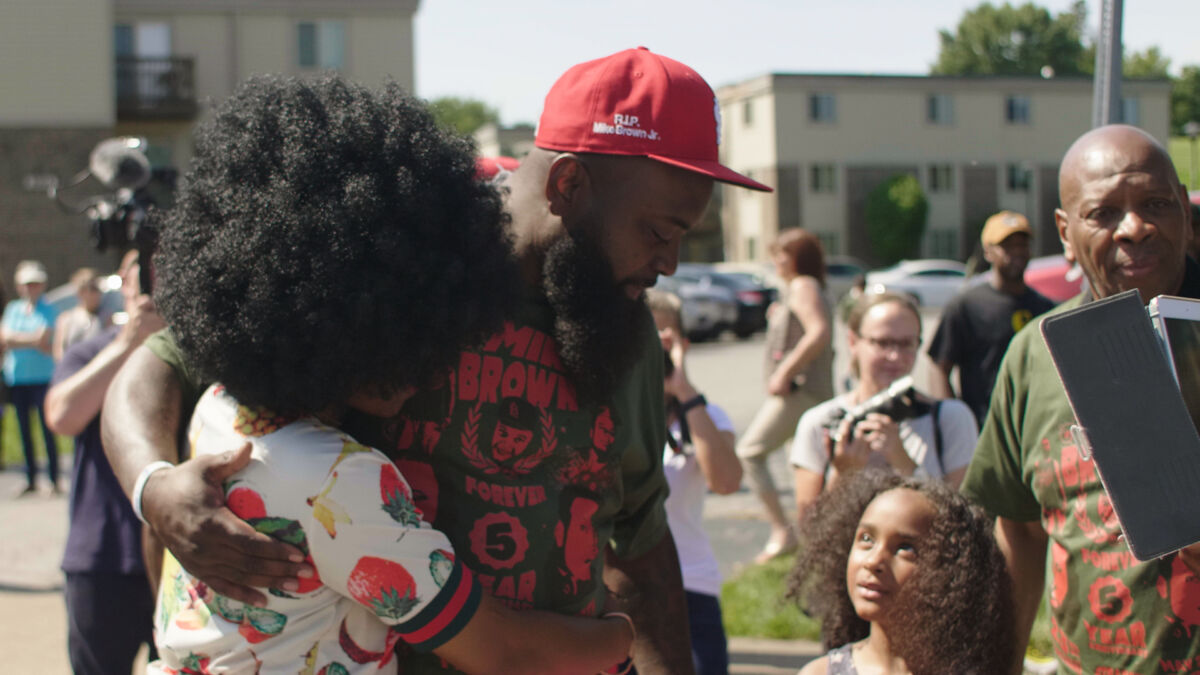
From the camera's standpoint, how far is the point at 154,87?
28.2 meters

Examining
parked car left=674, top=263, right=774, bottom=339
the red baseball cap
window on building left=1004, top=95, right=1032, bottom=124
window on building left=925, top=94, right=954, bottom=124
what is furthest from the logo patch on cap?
window on building left=925, top=94, right=954, bottom=124

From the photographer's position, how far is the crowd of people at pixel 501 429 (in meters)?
1.66

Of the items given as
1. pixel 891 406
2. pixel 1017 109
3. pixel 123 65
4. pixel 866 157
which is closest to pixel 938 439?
pixel 891 406

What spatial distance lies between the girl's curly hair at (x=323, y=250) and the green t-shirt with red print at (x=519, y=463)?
0.60 feet

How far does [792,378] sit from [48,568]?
4.89 meters

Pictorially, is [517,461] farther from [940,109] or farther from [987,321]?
[940,109]

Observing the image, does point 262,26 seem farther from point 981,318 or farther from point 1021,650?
point 1021,650

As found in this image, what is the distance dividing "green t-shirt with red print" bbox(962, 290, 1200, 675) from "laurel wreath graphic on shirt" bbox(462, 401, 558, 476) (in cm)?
104

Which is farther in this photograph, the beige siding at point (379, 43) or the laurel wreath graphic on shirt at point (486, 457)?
the beige siding at point (379, 43)

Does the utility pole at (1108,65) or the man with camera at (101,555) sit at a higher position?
the utility pole at (1108,65)

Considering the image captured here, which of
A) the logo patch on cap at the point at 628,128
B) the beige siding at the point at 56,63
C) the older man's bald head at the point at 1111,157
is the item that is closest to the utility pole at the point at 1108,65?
the older man's bald head at the point at 1111,157

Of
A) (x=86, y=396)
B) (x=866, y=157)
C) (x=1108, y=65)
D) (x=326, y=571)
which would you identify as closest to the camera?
(x=326, y=571)

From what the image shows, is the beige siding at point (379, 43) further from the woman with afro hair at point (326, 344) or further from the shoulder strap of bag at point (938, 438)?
the woman with afro hair at point (326, 344)

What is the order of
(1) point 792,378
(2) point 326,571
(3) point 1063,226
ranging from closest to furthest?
(2) point 326,571 < (3) point 1063,226 < (1) point 792,378
